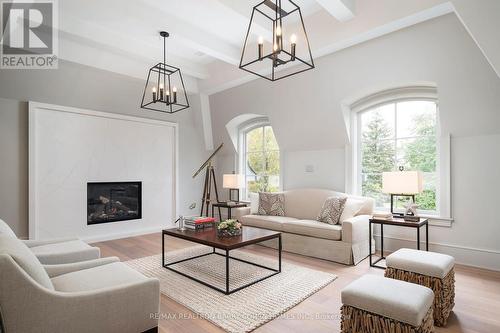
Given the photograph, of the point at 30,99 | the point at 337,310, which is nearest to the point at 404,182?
the point at 337,310

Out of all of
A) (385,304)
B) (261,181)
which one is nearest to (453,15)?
(385,304)

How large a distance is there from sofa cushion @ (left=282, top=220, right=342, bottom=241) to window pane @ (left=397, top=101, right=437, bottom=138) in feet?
5.99

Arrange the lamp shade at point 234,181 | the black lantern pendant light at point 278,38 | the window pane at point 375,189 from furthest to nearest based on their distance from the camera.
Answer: the lamp shade at point 234,181 → the window pane at point 375,189 → the black lantern pendant light at point 278,38

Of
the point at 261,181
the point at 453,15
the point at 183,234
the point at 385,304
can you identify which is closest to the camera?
the point at 385,304

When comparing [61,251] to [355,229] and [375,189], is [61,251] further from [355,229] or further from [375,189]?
[375,189]

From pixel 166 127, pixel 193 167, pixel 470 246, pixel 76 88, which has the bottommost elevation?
pixel 470 246

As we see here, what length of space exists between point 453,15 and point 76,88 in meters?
5.38

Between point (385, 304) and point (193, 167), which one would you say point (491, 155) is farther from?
point (193, 167)

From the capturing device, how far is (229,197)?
21.2ft

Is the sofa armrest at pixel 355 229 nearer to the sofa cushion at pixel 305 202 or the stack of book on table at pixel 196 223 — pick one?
the sofa cushion at pixel 305 202

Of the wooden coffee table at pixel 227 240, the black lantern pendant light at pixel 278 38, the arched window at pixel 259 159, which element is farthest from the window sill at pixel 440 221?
the arched window at pixel 259 159

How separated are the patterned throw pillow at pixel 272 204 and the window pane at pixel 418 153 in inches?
77.8

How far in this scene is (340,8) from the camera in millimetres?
3229

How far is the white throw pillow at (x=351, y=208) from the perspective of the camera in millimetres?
4004
